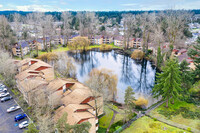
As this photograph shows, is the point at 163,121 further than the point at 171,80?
No

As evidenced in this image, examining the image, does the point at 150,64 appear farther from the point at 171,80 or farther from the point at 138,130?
the point at 138,130

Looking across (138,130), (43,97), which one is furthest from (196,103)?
(43,97)

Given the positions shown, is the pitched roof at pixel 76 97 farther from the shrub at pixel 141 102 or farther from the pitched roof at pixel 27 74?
the pitched roof at pixel 27 74

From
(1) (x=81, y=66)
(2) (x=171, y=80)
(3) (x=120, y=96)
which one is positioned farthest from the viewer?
(1) (x=81, y=66)

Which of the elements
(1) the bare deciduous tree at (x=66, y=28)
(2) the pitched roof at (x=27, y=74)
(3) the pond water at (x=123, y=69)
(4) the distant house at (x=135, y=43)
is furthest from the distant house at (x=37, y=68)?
(4) the distant house at (x=135, y=43)

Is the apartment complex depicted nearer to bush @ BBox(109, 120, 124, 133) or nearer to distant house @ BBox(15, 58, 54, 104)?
distant house @ BBox(15, 58, 54, 104)

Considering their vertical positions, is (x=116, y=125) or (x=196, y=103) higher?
(x=196, y=103)

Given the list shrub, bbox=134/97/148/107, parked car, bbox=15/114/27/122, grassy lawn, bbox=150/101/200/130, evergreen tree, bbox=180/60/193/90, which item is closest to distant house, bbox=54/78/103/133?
parked car, bbox=15/114/27/122
